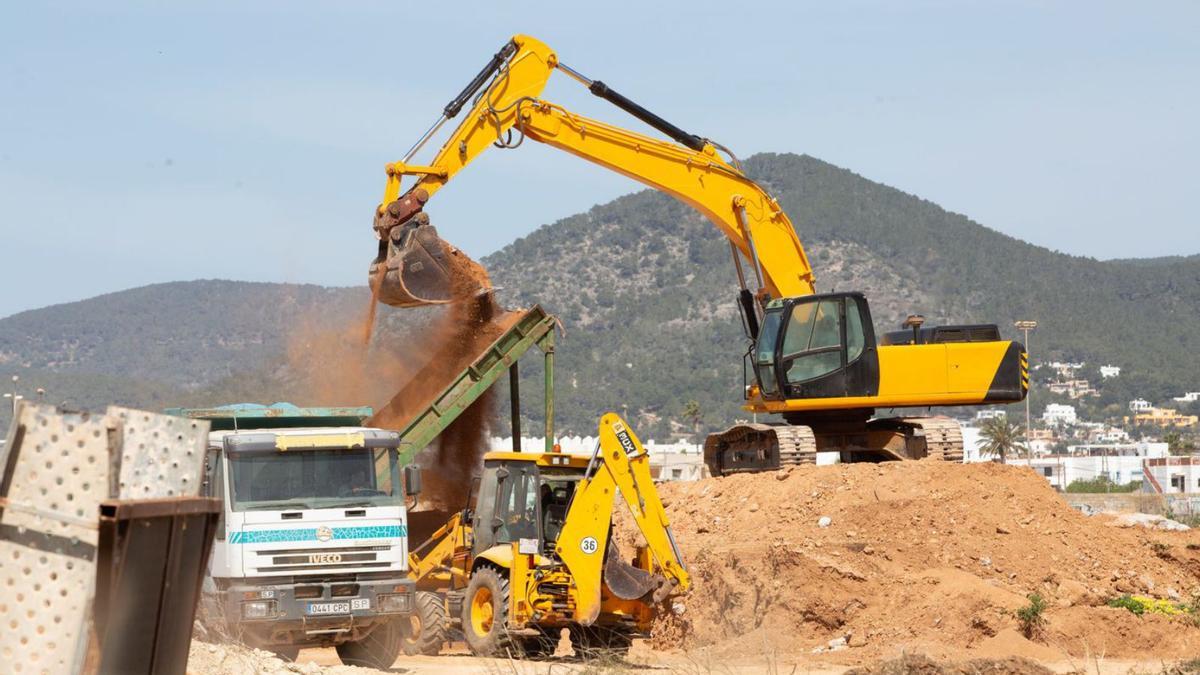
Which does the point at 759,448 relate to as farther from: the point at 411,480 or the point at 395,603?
the point at 395,603

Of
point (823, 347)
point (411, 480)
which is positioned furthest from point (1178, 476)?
point (411, 480)

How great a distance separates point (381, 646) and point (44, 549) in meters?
8.86

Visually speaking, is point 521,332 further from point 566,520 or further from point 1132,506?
point 1132,506

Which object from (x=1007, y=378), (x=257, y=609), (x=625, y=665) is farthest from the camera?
(x=1007, y=378)

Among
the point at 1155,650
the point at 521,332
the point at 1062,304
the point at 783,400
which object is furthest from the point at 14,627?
the point at 1062,304

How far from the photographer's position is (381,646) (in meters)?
15.7

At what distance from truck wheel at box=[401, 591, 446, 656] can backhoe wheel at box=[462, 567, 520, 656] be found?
388 mm

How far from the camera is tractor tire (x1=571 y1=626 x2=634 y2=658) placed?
16.2 meters

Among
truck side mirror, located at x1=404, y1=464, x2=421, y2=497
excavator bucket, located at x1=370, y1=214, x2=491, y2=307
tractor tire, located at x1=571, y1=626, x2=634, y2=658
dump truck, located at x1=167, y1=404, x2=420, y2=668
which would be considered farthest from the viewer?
excavator bucket, located at x1=370, y1=214, x2=491, y2=307

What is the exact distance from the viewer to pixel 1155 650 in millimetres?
15938

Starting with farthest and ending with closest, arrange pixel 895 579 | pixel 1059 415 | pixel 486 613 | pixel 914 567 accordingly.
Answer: pixel 1059 415, pixel 914 567, pixel 895 579, pixel 486 613

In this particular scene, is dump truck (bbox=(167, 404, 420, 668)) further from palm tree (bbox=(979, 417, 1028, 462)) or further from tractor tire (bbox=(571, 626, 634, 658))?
palm tree (bbox=(979, 417, 1028, 462))

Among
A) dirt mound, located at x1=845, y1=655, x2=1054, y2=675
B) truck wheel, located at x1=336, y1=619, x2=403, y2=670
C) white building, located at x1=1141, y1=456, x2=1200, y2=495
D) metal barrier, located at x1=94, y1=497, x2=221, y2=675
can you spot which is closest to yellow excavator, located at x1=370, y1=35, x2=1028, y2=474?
truck wheel, located at x1=336, y1=619, x2=403, y2=670

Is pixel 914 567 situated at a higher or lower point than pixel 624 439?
lower
